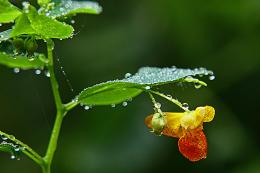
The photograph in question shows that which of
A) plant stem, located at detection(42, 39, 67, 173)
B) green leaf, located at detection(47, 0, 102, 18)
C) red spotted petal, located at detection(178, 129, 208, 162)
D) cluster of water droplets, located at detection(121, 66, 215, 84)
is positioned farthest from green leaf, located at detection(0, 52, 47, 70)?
red spotted petal, located at detection(178, 129, 208, 162)

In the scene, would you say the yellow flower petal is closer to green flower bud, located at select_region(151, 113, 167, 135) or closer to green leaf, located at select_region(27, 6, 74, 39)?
green flower bud, located at select_region(151, 113, 167, 135)

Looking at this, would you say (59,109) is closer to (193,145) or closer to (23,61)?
(23,61)

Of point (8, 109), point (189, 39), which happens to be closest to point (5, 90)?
point (8, 109)

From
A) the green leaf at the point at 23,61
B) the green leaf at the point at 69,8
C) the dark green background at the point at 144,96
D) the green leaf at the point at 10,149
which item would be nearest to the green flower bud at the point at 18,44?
the green leaf at the point at 23,61

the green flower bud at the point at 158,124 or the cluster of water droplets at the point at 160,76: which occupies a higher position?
the cluster of water droplets at the point at 160,76

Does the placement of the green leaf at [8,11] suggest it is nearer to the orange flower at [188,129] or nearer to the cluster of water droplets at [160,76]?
the cluster of water droplets at [160,76]

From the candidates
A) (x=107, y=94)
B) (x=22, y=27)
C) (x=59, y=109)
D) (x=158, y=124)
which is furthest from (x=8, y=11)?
(x=158, y=124)

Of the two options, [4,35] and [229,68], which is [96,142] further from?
[4,35]
